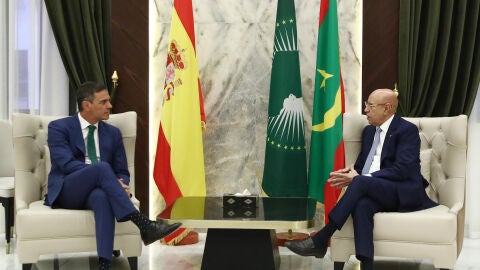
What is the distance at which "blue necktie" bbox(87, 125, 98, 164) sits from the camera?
158 inches

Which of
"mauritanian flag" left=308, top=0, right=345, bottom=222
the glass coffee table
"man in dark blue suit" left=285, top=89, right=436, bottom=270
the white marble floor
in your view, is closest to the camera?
the glass coffee table

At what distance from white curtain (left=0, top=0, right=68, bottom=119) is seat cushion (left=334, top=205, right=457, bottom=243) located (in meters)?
3.00

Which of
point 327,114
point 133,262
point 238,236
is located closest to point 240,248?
point 238,236

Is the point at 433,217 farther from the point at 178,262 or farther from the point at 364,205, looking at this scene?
the point at 178,262

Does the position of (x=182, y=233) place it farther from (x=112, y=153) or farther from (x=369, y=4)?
(x=369, y=4)

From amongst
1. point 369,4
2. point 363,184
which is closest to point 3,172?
point 363,184

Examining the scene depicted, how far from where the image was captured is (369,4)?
5121mm

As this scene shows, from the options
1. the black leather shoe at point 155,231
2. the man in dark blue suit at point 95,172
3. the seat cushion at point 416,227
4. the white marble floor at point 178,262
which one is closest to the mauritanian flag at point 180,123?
the white marble floor at point 178,262

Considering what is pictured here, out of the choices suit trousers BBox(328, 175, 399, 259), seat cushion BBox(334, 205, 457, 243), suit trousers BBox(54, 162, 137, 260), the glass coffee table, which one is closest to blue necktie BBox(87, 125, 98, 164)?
suit trousers BBox(54, 162, 137, 260)

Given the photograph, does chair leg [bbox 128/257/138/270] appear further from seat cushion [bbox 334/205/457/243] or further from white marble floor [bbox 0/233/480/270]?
seat cushion [bbox 334/205/457/243]

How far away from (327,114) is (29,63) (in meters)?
2.54

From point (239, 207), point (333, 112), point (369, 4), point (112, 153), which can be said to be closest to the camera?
point (239, 207)

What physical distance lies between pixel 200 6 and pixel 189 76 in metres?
0.78

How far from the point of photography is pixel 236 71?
523 centimetres
